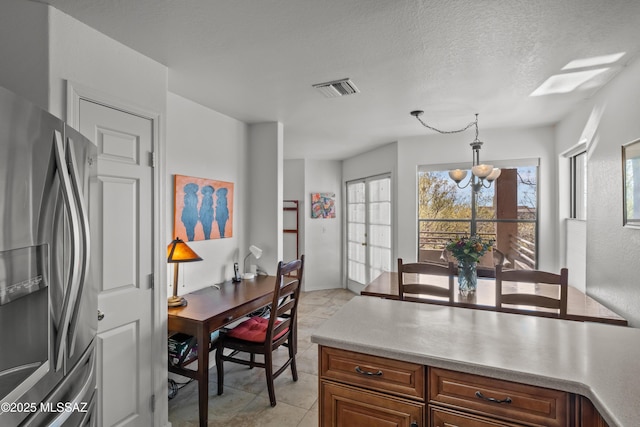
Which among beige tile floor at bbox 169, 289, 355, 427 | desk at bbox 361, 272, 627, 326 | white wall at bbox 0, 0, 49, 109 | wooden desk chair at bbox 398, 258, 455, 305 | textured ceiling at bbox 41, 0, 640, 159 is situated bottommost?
beige tile floor at bbox 169, 289, 355, 427

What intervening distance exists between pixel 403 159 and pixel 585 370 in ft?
11.5

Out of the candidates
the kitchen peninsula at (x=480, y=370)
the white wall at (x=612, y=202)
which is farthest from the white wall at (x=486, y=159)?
the kitchen peninsula at (x=480, y=370)

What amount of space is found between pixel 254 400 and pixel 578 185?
379 cm

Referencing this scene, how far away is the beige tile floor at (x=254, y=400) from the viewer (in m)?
A: 2.28

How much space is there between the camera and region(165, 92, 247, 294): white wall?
2.68 metres

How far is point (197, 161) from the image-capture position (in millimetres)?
2912

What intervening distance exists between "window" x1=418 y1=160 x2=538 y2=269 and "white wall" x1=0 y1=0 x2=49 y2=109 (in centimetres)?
390

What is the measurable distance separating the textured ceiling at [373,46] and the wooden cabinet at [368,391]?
164 centimetres

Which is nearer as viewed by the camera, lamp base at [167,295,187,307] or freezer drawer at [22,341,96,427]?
freezer drawer at [22,341,96,427]

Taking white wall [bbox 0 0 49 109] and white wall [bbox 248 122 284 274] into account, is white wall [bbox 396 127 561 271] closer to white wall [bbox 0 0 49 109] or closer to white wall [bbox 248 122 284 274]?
white wall [bbox 248 122 284 274]

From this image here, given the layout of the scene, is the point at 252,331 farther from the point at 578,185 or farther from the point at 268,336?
the point at 578,185

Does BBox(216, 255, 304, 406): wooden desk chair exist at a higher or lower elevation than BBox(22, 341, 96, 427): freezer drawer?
lower

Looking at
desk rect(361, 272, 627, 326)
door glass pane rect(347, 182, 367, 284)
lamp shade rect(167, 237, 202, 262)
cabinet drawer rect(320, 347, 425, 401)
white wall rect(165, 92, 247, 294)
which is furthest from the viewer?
door glass pane rect(347, 182, 367, 284)

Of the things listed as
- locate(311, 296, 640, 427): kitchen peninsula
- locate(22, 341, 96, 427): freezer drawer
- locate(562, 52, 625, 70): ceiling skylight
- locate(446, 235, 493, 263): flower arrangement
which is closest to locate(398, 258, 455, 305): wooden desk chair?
locate(446, 235, 493, 263): flower arrangement
